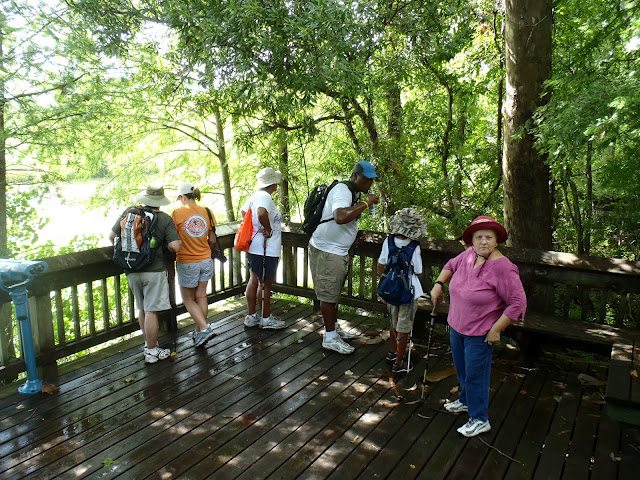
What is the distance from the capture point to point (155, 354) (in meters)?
4.62

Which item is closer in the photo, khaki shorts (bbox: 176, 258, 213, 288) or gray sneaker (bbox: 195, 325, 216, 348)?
khaki shorts (bbox: 176, 258, 213, 288)

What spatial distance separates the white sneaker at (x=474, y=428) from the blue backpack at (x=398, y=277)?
1.05m

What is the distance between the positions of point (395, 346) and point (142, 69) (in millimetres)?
7049

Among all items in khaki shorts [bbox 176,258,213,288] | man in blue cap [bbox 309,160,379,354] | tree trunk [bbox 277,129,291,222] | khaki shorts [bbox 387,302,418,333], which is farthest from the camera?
tree trunk [bbox 277,129,291,222]

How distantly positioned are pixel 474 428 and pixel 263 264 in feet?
8.38

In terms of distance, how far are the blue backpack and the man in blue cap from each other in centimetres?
52

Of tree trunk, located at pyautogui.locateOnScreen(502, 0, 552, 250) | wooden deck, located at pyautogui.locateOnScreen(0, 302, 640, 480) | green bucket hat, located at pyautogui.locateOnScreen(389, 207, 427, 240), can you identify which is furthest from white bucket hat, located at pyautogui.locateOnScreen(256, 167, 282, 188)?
tree trunk, located at pyautogui.locateOnScreen(502, 0, 552, 250)

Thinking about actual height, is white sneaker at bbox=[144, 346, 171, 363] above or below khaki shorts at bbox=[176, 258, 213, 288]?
below

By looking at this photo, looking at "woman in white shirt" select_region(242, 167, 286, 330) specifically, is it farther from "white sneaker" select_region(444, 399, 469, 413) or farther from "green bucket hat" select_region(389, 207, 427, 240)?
"white sneaker" select_region(444, 399, 469, 413)

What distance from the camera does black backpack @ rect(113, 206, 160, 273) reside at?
419 cm

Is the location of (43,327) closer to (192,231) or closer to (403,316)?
(192,231)

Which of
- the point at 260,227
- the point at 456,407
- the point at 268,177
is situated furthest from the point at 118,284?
the point at 456,407

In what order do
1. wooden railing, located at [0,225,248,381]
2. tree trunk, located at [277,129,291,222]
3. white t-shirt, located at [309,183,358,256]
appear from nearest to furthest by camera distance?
1. wooden railing, located at [0,225,248,381]
2. white t-shirt, located at [309,183,358,256]
3. tree trunk, located at [277,129,291,222]

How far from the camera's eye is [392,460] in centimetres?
316
